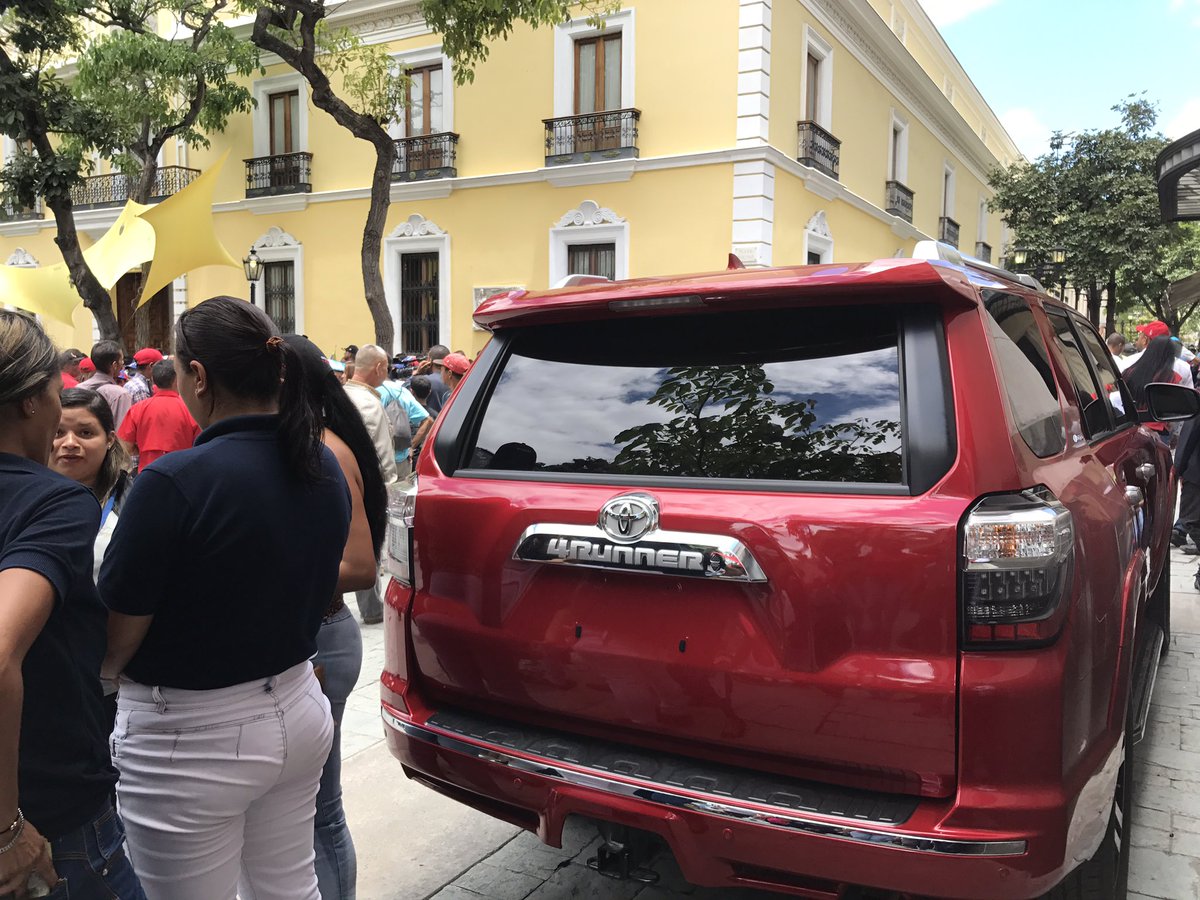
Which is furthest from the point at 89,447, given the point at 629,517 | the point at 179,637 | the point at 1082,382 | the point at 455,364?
the point at 455,364

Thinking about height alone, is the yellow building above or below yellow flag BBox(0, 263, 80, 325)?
above

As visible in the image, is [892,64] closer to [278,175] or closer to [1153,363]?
[278,175]

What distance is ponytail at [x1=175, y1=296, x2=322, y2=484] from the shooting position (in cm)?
195

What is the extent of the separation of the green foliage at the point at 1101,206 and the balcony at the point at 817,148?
927 cm

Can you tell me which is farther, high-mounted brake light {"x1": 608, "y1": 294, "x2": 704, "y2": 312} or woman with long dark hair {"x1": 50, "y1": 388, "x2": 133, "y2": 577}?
woman with long dark hair {"x1": 50, "y1": 388, "x2": 133, "y2": 577}

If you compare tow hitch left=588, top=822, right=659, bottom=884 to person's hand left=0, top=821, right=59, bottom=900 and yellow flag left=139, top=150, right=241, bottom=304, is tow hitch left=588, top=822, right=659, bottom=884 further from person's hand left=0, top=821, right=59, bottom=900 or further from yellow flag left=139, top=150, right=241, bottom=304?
yellow flag left=139, top=150, right=241, bottom=304

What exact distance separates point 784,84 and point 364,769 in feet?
48.8

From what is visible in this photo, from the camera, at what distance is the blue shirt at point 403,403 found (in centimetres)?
716

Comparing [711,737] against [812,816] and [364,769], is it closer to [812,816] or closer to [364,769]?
[812,816]

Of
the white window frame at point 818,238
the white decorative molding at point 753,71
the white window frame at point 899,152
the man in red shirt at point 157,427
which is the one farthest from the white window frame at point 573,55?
the man in red shirt at point 157,427

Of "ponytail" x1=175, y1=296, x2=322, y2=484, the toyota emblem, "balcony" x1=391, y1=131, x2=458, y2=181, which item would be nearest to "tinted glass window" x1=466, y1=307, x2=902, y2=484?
the toyota emblem

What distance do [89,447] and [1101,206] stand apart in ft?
86.7

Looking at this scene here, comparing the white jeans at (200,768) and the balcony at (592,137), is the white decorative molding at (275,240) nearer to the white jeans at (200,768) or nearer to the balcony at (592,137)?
the balcony at (592,137)

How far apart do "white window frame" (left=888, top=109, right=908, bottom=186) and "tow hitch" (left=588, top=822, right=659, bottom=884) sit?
71.0ft
